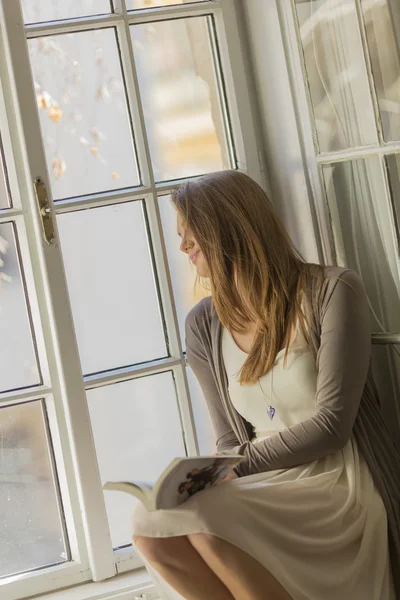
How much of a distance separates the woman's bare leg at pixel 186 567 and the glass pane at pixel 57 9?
139cm

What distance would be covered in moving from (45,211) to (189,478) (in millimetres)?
873

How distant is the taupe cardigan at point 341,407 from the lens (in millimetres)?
1931

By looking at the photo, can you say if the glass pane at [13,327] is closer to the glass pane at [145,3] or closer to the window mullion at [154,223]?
the window mullion at [154,223]

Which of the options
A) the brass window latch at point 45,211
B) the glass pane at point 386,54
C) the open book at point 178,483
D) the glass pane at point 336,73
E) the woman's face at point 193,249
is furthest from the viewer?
the brass window latch at point 45,211

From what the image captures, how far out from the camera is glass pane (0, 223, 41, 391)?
7.67 feet

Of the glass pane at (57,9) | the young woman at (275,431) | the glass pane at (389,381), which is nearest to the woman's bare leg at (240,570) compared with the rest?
the young woman at (275,431)

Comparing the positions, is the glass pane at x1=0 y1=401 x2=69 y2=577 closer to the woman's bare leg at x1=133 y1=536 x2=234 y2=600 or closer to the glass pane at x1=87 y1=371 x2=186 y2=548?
the glass pane at x1=87 y1=371 x2=186 y2=548

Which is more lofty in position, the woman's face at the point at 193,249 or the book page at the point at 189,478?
the woman's face at the point at 193,249

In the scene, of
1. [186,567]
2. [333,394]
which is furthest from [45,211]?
[186,567]

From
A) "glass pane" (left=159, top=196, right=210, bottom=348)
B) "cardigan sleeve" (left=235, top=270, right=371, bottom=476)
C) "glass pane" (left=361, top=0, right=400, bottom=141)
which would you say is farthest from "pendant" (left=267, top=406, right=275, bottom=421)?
"glass pane" (left=361, top=0, right=400, bottom=141)

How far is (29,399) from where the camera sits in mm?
2322

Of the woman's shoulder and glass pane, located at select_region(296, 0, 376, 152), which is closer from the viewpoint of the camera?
glass pane, located at select_region(296, 0, 376, 152)

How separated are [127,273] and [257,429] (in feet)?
1.90

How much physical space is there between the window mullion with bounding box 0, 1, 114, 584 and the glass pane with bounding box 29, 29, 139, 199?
82mm
